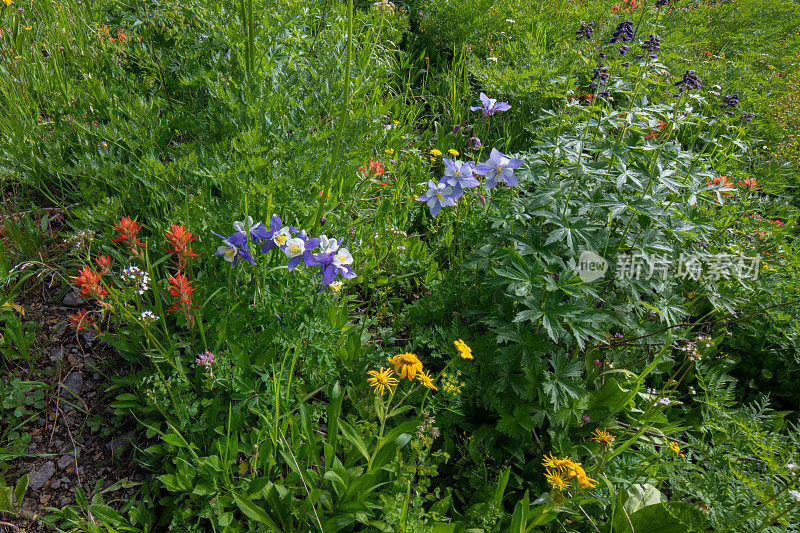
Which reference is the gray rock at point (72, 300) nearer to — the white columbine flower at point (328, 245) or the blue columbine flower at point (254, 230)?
the blue columbine flower at point (254, 230)

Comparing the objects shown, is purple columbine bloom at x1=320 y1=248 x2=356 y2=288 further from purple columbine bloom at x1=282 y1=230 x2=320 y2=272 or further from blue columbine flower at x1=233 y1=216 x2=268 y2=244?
blue columbine flower at x1=233 y1=216 x2=268 y2=244

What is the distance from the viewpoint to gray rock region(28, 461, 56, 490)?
4.92 ft

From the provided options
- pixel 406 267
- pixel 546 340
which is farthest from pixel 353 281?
pixel 546 340

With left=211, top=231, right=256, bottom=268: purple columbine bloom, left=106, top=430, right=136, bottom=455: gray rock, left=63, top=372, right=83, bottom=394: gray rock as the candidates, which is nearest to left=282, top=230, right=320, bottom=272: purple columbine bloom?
left=211, top=231, right=256, bottom=268: purple columbine bloom

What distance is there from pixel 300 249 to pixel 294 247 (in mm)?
20

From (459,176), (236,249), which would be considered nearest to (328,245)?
(236,249)

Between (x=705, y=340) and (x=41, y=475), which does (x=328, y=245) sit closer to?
(x=41, y=475)

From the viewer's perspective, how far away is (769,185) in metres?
2.67

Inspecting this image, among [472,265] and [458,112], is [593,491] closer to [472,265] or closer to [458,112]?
[472,265]

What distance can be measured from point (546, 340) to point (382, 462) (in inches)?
28.8

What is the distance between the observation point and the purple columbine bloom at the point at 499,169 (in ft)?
5.60

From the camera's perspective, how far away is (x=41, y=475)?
1.52 m

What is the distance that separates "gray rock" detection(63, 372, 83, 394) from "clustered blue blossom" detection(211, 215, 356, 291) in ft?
Answer: 2.46

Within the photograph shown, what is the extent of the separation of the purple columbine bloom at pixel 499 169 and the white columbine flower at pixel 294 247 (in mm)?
702
